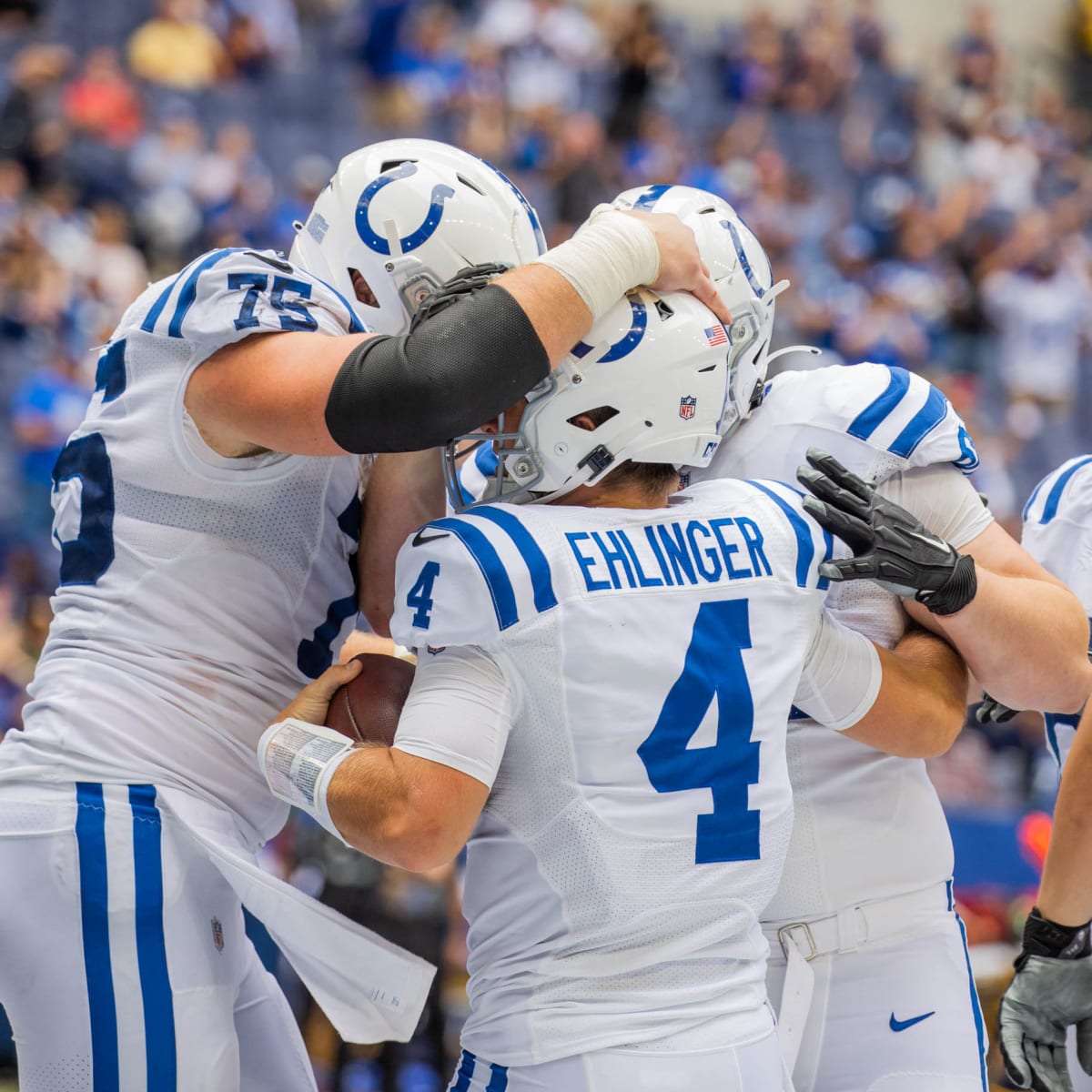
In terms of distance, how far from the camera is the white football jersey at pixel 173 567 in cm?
269

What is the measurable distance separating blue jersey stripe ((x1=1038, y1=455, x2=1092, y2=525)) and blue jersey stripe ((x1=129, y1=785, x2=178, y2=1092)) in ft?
7.21

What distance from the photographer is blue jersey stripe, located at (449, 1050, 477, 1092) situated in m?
2.56

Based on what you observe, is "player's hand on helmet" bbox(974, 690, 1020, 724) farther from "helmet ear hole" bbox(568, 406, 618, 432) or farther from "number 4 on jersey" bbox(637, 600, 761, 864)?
"helmet ear hole" bbox(568, 406, 618, 432)

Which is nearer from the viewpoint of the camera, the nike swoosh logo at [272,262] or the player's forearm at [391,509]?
the nike swoosh logo at [272,262]

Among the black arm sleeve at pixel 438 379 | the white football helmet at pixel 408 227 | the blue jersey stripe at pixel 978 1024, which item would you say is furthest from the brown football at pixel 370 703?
the blue jersey stripe at pixel 978 1024

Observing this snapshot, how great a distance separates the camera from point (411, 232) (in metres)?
2.91

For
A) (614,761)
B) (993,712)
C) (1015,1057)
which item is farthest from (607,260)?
(1015,1057)

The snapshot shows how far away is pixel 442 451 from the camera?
9.51 feet

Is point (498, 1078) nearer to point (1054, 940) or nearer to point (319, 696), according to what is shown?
point (319, 696)

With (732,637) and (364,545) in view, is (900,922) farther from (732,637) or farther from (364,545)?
(364,545)

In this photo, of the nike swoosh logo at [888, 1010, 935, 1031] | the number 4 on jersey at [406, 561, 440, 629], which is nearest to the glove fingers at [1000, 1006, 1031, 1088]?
the nike swoosh logo at [888, 1010, 935, 1031]

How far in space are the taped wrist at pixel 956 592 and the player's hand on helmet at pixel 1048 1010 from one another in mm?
1008

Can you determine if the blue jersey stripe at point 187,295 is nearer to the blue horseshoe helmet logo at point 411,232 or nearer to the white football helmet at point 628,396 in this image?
the blue horseshoe helmet logo at point 411,232

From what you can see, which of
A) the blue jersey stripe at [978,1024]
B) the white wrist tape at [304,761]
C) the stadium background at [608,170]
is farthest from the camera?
the stadium background at [608,170]
